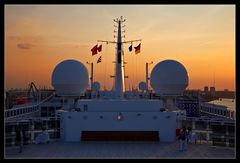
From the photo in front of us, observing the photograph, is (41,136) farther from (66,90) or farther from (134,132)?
(66,90)

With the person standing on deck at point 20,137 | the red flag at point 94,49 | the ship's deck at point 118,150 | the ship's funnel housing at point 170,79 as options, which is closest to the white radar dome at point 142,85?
the ship's funnel housing at point 170,79

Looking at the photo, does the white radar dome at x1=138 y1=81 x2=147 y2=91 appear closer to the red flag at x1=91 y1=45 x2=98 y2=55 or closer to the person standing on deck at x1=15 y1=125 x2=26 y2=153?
the red flag at x1=91 y1=45 x2=98 y2=55

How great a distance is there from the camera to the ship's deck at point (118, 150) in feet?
40.1

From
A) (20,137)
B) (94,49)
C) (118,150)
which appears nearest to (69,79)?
(94,49)

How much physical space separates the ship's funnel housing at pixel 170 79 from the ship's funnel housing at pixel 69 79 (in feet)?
16.6

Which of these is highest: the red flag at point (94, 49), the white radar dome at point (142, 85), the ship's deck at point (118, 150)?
the red flag at point (94, 49)

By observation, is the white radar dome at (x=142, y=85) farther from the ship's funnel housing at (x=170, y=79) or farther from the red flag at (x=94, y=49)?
the red flag at (x=94, y=49)

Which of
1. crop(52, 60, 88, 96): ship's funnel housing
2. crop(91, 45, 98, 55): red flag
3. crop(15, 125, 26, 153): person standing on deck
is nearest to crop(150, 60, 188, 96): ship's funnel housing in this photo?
crop(91, 45, 98, 55): red flag

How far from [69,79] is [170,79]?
22.6ft

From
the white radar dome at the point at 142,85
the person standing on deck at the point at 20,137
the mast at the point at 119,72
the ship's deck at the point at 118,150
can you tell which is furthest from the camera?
the white radar dome at the point at 142,85

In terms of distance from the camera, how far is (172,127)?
15.9 m
